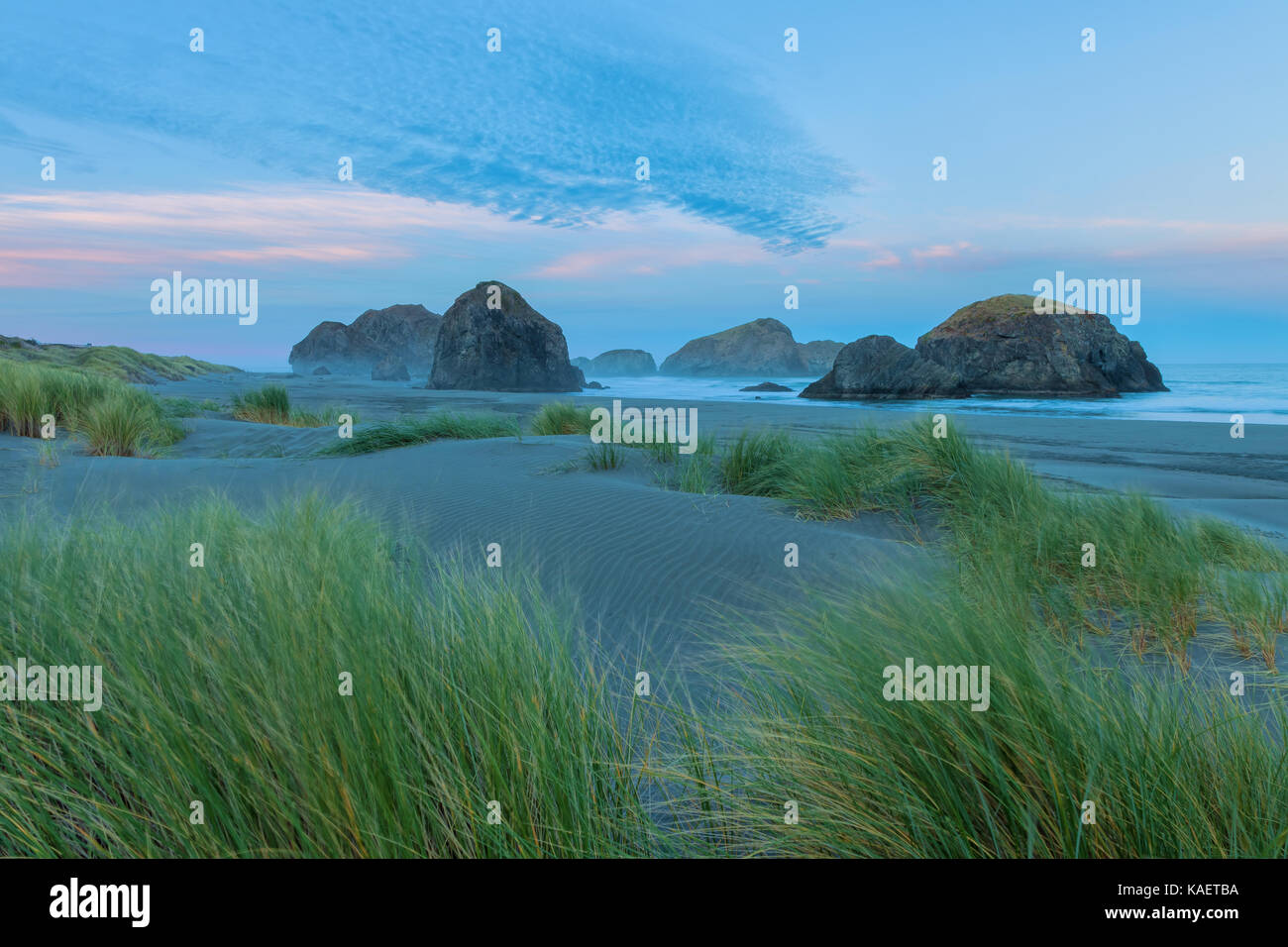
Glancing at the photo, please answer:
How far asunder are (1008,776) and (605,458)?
6.95m

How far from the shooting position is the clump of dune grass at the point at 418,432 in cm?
1084

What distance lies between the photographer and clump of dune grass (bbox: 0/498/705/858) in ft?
5.32

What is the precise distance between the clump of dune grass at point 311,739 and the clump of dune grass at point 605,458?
231 inches

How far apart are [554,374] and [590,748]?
45299mm

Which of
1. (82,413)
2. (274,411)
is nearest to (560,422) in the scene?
(82,413)

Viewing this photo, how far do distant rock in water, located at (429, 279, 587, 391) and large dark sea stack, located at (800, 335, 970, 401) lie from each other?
18.8m

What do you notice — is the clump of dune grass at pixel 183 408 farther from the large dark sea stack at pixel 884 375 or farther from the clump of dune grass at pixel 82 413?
the large dark sea stack at pixel 884 375

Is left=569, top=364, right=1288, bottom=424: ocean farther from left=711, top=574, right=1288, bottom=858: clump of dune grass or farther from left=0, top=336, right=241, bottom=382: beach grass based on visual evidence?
left=0, top=336, right=241, bottom=382: beach grass

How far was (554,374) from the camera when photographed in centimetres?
4631

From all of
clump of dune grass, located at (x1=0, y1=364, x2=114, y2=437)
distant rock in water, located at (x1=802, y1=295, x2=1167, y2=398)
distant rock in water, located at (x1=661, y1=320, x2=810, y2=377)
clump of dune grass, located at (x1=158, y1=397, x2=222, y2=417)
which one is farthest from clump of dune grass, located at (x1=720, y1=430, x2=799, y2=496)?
distant rock in water, located at (x1=661, y1=320, x2=810, y2=377)

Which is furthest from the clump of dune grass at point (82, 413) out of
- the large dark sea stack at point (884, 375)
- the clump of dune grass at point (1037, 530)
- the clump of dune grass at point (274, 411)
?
the large dark sea stack at point (884, 375)
